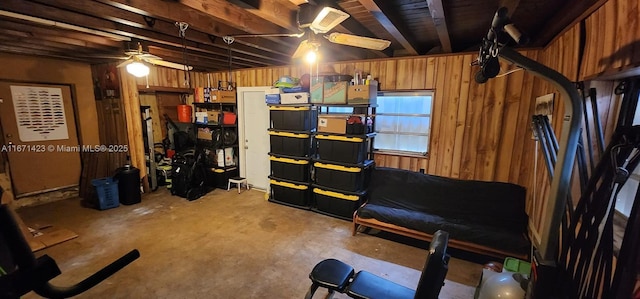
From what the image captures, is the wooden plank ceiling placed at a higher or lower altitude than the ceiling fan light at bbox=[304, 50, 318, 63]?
higher

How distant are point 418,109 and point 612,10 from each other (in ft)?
7.19

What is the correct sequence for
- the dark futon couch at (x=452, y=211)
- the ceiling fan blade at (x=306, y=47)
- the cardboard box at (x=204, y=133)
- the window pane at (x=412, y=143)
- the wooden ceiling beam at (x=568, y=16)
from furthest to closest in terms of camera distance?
1. the cardboard box at (x=204, y=133)
2. the window pane at (x=412, y=143)
3. the dark futon couch at (x=452, y=211)
4. the ceiling fan blade at (x=306, y=47)
5. the wooden ceiling beam at (x=568, y=16)

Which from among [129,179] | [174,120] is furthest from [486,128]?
[174,120]

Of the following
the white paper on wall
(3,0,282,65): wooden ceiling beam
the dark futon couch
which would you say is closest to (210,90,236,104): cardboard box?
(3,0,282,65): wooden ceiling beam

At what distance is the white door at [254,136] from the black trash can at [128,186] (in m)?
1.70

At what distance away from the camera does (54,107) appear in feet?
13.4

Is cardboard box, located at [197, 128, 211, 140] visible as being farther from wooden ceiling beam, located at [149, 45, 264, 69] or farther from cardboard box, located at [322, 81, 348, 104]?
cardboard box, located at [322, 81, 348, 104]

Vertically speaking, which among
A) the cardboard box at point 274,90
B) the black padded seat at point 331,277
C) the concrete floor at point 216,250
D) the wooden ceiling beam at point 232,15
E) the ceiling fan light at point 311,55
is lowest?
the concrete floor at point 216,250

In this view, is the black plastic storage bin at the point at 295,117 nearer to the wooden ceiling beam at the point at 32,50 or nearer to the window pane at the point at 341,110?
the window pane at the point at 341,110

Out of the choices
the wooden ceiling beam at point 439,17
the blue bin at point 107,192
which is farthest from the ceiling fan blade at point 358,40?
the blue bin at point 107,192

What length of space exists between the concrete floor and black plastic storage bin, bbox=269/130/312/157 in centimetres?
88

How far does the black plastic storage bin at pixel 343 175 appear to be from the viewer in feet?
11.4

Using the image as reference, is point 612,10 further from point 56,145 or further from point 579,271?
point 56,145

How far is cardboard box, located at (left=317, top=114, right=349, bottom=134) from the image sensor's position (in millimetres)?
3484
